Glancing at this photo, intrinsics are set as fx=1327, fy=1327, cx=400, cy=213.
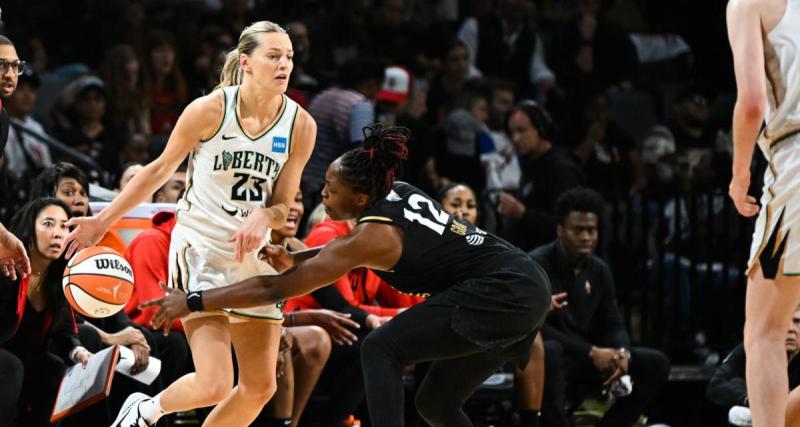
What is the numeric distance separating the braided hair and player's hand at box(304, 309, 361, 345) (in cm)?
121

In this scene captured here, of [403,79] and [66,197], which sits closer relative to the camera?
[66,197]

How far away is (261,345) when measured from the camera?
529 centimetres

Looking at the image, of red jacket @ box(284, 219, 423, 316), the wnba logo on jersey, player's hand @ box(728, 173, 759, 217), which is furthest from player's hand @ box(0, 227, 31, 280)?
player's hand @ box(728, 173, 759, 217)

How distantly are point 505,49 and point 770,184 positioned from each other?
7.13m

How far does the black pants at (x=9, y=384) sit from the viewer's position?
5781mm

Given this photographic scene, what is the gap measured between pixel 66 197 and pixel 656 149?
535cm

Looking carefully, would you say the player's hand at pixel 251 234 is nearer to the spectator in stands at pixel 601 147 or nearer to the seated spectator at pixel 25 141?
the seated spectator at pixel 25 141

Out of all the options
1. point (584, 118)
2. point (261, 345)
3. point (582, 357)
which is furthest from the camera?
point (584, 118)

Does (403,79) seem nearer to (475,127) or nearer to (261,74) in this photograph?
(475,127)

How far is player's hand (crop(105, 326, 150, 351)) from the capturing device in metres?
6.29

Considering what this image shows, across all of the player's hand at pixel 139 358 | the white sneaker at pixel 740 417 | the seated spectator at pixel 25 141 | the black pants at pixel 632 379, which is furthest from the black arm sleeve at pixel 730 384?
the seated spectator at pixel 25 141

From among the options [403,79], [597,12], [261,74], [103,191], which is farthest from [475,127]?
[261,74]

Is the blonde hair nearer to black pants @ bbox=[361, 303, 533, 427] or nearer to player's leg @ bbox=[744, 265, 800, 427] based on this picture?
black pants @ bbox=[361, 303, 533, 427]

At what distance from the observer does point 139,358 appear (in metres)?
6.20
